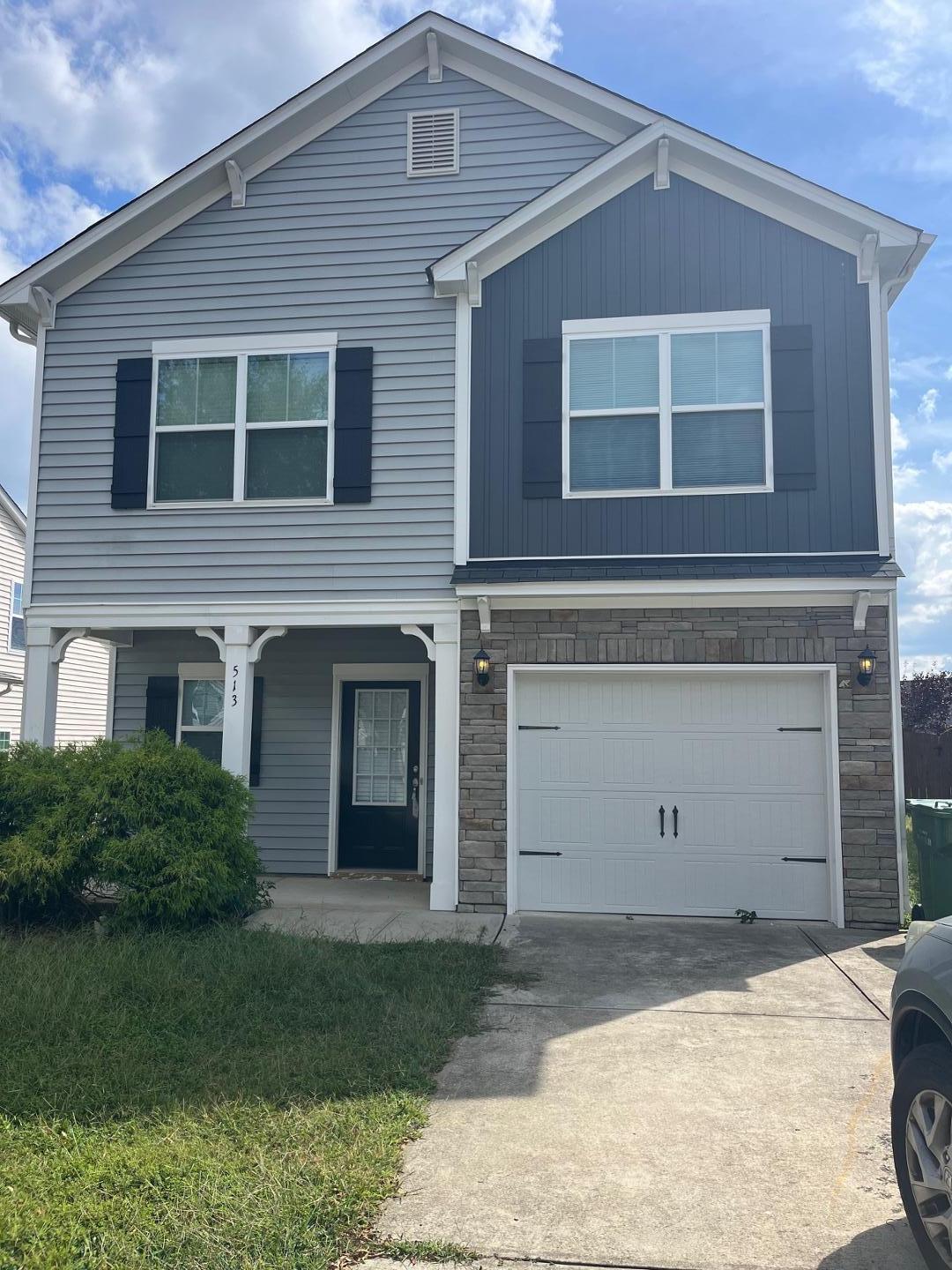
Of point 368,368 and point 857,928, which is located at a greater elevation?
point 368,368

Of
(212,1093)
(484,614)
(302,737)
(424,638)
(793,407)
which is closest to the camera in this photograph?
(212,1093)

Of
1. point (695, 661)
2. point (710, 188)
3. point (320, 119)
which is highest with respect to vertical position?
point (320, 119)

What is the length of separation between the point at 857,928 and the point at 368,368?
22.1ft

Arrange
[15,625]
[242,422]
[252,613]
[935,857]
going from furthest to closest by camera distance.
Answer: [15,625], [242,422], [252,613], [935,857]

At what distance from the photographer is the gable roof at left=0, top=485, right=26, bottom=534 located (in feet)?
61.7

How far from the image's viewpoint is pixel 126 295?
9781 mm

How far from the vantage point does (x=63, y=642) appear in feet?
31.8

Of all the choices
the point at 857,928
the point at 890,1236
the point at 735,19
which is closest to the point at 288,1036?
the point at 890,1236

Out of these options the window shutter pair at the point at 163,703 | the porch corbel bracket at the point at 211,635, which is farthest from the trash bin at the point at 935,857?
the window shutter pair at the point at 163,703

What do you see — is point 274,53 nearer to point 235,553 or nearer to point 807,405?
point 235,553

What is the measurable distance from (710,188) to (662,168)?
0.48 meters

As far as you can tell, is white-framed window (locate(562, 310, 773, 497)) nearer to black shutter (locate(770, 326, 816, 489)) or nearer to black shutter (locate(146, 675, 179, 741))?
black shutter (locate(770, 326, 816, 489))

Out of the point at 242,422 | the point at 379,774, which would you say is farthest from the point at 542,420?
the point at 379,774

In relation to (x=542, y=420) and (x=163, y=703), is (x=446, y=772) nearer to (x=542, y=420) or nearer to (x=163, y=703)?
(x=542, y=420)
